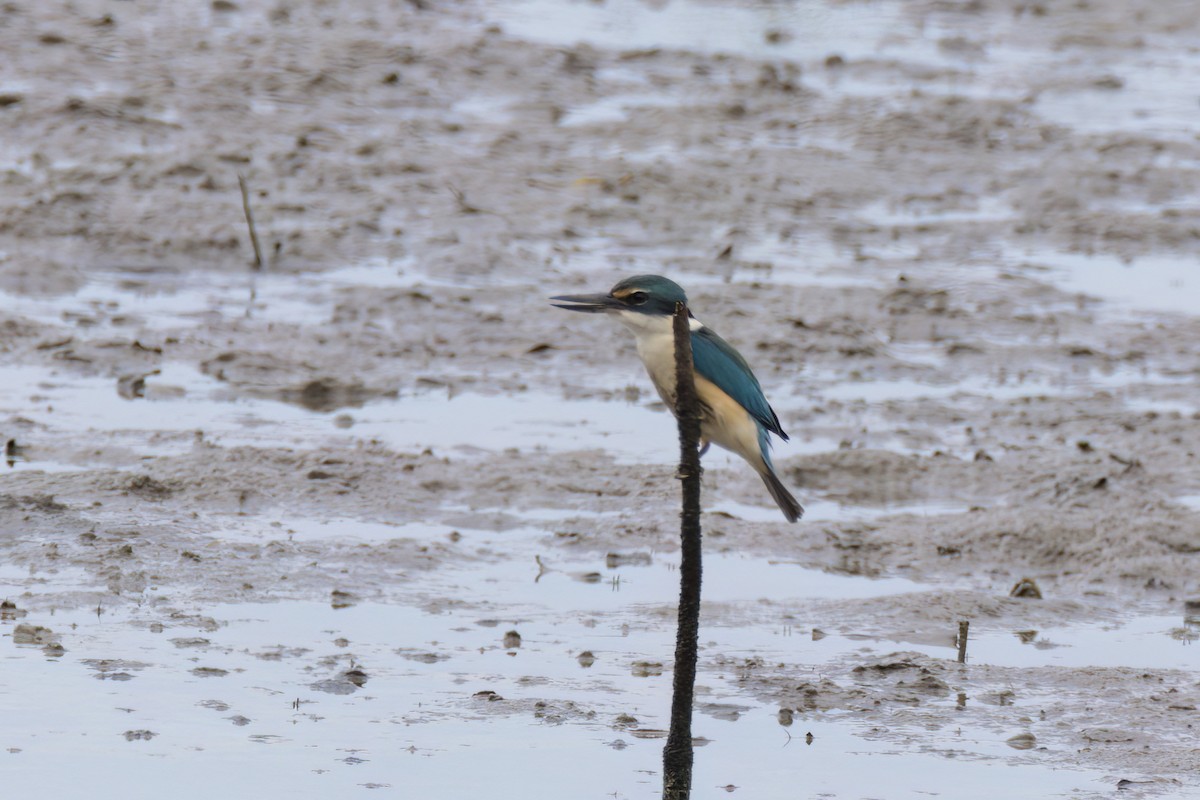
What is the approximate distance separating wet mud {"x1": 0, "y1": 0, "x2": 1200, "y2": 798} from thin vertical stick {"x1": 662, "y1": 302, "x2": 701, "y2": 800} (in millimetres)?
268

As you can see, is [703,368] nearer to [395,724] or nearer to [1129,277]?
[395,724]

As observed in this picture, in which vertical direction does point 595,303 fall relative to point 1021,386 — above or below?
above

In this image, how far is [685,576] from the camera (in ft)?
16.0

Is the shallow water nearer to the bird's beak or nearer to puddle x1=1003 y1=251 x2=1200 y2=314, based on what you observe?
the bird's beak

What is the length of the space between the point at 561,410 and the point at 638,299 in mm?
3455

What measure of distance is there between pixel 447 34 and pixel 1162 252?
17.8 ft

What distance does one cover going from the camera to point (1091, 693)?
599 cm

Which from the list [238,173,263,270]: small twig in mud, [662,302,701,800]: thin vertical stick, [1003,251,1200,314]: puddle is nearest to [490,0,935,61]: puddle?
[1003,251,1200,314]: puddle

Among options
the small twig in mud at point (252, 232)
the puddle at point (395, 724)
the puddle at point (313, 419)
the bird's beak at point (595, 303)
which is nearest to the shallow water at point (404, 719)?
the puddle at point (395, 724)

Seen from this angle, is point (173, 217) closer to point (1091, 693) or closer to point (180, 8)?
point (180, 8)

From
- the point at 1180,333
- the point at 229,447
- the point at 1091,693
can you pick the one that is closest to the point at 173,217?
the point at 229,447

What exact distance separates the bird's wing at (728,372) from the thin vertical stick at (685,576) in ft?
0.27

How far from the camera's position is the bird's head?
4.87 metres

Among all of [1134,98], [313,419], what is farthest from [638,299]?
[1134,98]
